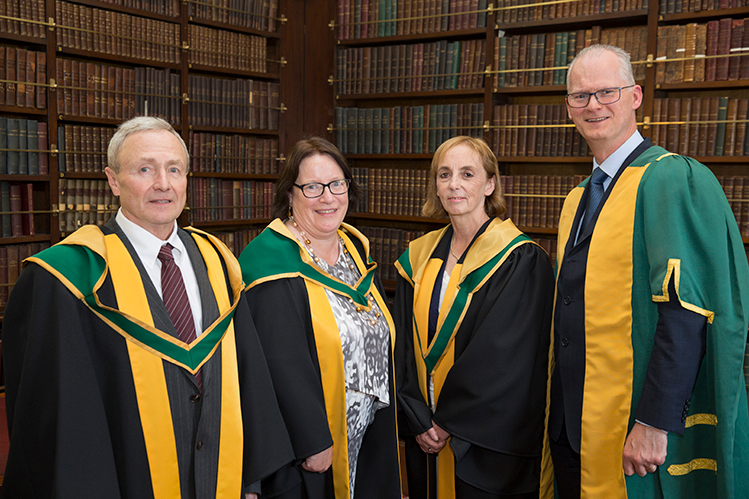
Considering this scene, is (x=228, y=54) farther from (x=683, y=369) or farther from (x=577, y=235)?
(x=683, y=369)

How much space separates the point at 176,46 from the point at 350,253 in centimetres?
276

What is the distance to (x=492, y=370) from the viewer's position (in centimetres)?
219

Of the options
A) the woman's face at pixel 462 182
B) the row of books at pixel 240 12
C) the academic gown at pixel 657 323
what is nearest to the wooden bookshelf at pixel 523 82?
the row of books at pixel 240 12

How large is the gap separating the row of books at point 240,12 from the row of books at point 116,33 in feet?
0.72

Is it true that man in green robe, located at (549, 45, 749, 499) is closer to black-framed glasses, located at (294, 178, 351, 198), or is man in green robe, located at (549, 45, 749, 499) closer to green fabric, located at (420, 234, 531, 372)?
green fabric, located at (420, 234, 531, 372)

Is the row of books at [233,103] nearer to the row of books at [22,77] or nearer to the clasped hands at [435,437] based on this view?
the row of books at [22,77]

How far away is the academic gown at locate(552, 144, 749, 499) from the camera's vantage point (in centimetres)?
167

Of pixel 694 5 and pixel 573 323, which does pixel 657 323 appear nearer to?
pixel 573 323

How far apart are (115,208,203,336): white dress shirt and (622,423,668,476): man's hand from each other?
4.15ft

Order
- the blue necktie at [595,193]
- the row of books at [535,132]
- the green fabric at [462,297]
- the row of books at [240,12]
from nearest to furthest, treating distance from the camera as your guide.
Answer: the blue necktie at [595,193] < the green fabric at [462,297] < the row of books at [535,132] < the row of books at [240,12]

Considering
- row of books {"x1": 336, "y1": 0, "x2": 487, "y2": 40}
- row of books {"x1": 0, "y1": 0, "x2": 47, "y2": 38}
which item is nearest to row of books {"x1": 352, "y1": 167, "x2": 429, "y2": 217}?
row of books {"x1": 336, "y1": 0, "x2": 487, "y2": 40}

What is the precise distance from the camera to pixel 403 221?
5.01 meters

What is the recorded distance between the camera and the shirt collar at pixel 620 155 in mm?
1973

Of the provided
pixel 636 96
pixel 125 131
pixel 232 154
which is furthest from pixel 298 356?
pixel 232 154
